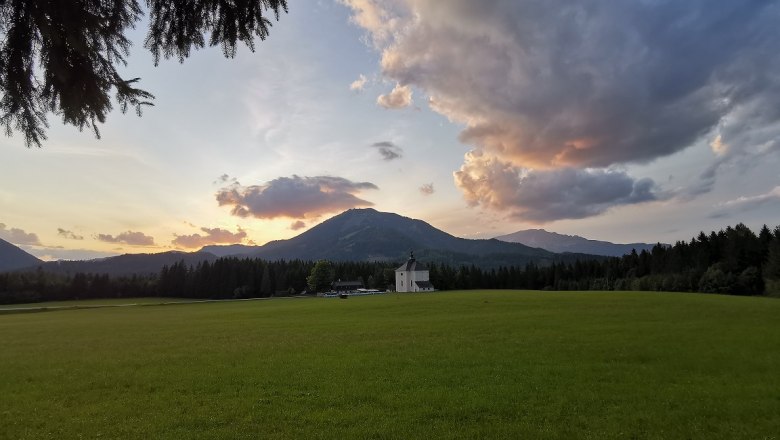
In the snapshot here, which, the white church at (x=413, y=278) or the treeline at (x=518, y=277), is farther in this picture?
the white church at (x=413, y=278)

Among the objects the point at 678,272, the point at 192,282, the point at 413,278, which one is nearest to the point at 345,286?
the point at 413,278

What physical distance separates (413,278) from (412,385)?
12746cm

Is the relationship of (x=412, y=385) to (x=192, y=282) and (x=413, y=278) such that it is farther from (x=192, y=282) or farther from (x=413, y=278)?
(x=192, y=282)

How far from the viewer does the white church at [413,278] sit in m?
143

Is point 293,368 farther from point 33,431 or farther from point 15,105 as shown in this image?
point 15,105

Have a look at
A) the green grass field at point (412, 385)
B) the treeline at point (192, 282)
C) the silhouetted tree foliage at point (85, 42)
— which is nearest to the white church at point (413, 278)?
the treeline at point (192, 282)

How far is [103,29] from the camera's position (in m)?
6.59

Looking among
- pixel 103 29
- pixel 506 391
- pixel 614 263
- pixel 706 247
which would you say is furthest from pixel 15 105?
pixel 614 263

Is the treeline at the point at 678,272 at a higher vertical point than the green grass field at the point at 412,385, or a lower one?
higher

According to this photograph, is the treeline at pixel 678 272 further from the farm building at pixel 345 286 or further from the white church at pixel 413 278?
the farm building at pixel 345 286

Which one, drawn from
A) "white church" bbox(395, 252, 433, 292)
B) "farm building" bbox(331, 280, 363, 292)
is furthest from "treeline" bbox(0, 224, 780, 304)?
"white church" bbox(395, 252, 433, 292)

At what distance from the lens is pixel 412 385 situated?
1677cm

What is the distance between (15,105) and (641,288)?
417ft

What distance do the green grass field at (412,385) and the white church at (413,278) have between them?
111233 mm
